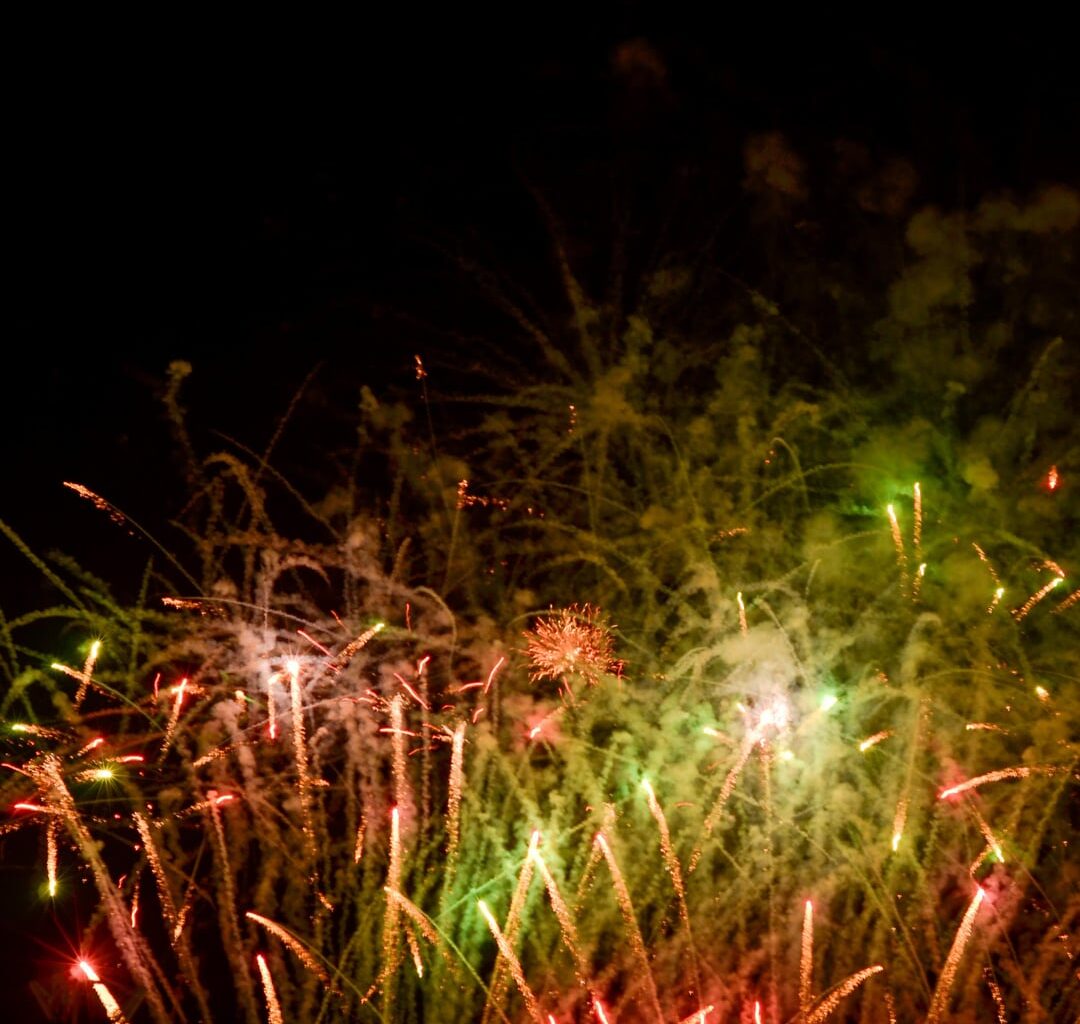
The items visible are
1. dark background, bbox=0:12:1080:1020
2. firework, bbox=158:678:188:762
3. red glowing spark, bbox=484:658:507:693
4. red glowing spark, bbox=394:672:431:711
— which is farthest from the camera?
dark background, bbox=0:12:1080:1020

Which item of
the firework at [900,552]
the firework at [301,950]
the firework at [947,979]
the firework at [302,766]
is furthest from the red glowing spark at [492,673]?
the firework at [947,979]

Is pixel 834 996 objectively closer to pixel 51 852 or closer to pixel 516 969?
pixel 516 969

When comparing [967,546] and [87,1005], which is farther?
[967,546]

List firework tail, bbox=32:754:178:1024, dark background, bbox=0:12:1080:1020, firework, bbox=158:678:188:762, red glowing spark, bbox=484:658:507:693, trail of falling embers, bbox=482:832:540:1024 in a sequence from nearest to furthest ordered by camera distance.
→ trail of falling embers, bbox=482:832:540:1024 → firework tail, bbox=32:754:178:1024 → firework, bbox=158:678:188:762 → red glowing spark, bbox=484:658:507:693 → dark background, bbox=0:12:1080:1020

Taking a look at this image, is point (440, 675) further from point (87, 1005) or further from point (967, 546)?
point (967, 546)

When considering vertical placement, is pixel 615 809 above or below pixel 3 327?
below

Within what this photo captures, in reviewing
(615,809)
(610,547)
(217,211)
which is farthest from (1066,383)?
(217,211)

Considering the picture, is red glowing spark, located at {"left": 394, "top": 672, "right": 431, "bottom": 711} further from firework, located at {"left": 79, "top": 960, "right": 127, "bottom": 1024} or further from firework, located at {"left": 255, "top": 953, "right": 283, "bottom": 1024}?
firework, located at {"left": 79, "top": 960, "right": 127, "bottom": 1024}

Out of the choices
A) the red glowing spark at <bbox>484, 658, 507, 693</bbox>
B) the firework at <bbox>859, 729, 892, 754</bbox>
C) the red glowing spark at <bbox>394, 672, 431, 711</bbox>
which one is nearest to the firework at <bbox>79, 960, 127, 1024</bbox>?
the red glowing spark at <bbox>394, 672, 431, 711</bbox>

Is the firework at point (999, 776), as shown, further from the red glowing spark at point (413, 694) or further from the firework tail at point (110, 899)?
the firework tail at point (110, 899)
